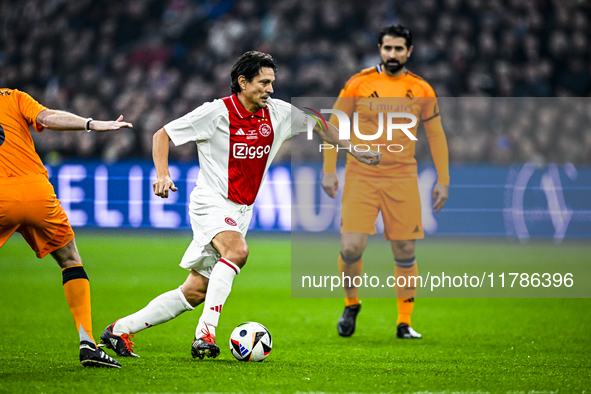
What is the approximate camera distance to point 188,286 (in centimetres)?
457

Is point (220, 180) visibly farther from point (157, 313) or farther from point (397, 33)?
Answer: point (397, 33)

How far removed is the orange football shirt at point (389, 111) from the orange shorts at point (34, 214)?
257 cm

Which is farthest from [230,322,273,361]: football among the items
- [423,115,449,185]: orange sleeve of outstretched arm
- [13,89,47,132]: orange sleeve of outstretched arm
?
→ [423,115,449,185]: orange sleeve of outstretched arm

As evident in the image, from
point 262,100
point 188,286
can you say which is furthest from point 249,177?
point 188,286

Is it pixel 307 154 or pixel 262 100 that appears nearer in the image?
pixel 262 100

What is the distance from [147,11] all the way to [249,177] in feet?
46.0

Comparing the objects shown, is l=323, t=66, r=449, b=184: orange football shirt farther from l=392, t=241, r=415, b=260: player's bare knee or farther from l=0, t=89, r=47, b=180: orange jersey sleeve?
l=0, t=89, r=47, b=180: orange jersey sleeve

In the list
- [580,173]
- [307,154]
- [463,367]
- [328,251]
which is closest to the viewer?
[463,367]

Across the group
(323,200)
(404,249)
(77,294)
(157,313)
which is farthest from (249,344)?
(323,200)

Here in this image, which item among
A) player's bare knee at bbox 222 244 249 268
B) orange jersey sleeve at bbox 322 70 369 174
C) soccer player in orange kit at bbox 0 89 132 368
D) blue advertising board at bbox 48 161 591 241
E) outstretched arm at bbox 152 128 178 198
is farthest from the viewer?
blue advertising board at bbox 48 161 591 241

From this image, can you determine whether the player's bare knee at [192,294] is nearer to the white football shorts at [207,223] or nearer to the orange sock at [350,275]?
the white football shorts at [207,223]

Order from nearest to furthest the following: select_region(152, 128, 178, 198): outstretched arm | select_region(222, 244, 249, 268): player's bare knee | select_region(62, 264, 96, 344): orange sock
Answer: select_region(152, 128, 178, 198): outstretched arm → select_region(62, 264, 96, 344): orange sock → select_region(222, 244, 249, 268): player's bare knee

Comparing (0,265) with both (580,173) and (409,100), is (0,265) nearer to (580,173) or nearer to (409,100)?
(409,100)

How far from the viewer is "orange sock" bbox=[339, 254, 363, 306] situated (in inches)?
236
